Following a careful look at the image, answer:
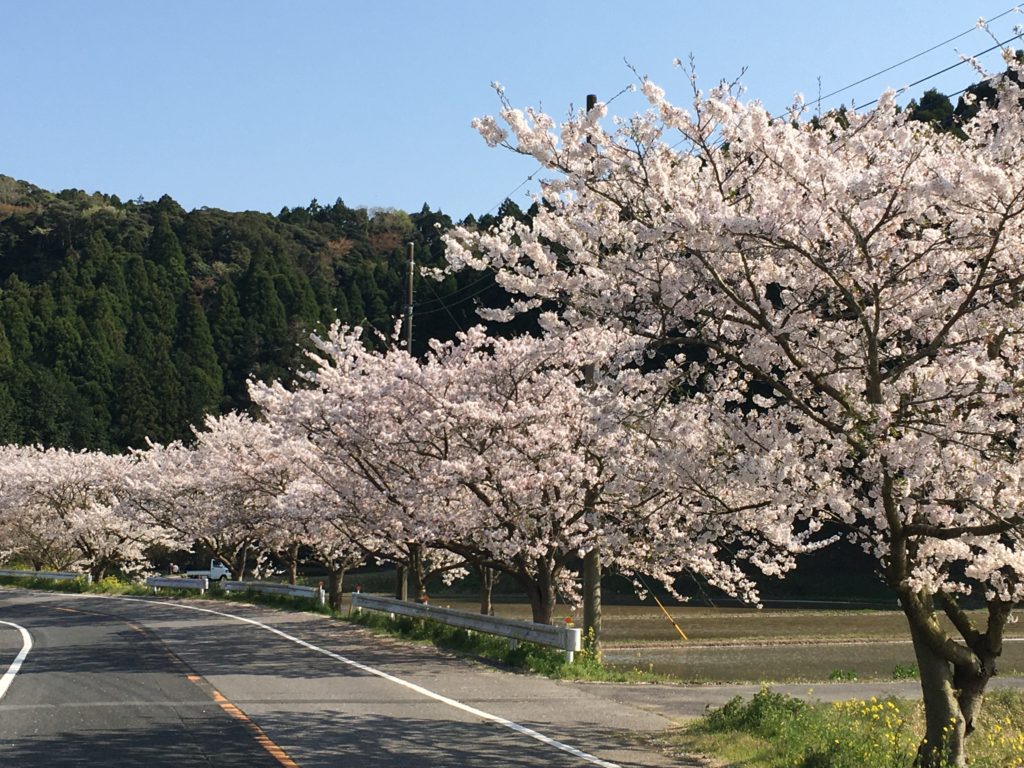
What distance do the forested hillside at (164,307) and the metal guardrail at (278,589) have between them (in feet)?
98.2

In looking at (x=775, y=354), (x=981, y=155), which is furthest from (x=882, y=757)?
(x=981, y=155)

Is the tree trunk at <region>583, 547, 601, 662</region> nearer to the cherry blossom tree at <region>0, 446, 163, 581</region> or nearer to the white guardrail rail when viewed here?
the white guardrail rail

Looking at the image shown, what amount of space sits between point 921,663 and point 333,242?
136 meters

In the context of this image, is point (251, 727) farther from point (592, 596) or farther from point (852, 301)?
point (592, 596)

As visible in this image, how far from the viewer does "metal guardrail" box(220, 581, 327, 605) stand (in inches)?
1341

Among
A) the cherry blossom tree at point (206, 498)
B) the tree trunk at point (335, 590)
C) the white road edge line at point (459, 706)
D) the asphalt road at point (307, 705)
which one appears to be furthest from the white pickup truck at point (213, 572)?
the asphalt road at point (307, 705)

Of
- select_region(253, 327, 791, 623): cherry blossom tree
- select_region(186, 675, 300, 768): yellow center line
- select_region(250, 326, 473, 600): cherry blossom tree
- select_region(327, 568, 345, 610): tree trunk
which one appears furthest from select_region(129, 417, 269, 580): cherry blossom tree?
select_region(186, 675, 300, 768): yellow center line

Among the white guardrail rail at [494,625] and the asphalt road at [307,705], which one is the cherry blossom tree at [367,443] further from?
the asphalt road at [307,705]

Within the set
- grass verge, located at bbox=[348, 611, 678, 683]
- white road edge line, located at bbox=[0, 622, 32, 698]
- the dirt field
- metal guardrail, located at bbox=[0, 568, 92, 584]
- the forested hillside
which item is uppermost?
the forested hillside

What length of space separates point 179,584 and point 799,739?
3777 cm

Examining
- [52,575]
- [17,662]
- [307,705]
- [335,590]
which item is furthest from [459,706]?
[52,575]

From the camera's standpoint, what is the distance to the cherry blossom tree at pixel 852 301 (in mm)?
9508

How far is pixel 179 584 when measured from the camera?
44.6 meters

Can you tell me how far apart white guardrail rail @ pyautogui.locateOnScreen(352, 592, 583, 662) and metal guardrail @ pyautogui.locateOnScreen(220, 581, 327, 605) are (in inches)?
216
